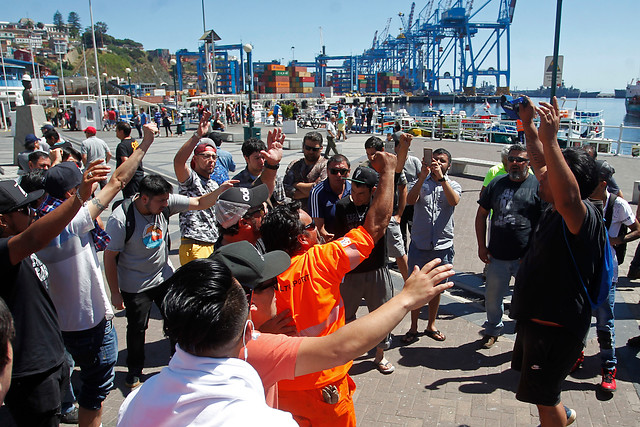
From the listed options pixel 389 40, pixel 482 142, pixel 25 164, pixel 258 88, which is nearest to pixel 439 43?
pixel 389 40

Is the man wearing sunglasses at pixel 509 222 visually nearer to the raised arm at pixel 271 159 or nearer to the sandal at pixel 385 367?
the sandal at pixel 385 367

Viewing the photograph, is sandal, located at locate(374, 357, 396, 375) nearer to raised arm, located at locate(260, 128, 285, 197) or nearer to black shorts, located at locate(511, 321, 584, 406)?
black shorts, located at locate(511, 321, 584, 406)

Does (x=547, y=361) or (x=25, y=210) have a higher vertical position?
(x=25, y=210)

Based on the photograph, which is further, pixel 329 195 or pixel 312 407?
pixel 329 195

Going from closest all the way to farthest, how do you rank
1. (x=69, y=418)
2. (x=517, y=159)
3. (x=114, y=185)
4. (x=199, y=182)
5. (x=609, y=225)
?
(x=114, y=185), (x=69, y=418), (x=517, y=159), (x=199, y=182), (x=609, y=225)

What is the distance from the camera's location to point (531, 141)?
309 centimetres

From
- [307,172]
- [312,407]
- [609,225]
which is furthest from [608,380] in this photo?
[307,172]

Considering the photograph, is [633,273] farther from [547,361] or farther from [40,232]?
[40,232]

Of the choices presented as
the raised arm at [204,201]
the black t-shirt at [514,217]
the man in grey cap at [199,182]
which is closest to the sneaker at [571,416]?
the black t-shirt at [514,217]

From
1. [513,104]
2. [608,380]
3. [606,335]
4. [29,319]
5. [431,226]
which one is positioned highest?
[513,104]

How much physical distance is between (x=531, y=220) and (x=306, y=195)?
251 cm

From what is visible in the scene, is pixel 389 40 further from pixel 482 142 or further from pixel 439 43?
pixel 482 142

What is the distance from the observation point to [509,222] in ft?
13.8

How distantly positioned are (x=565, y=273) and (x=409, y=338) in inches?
88.7
